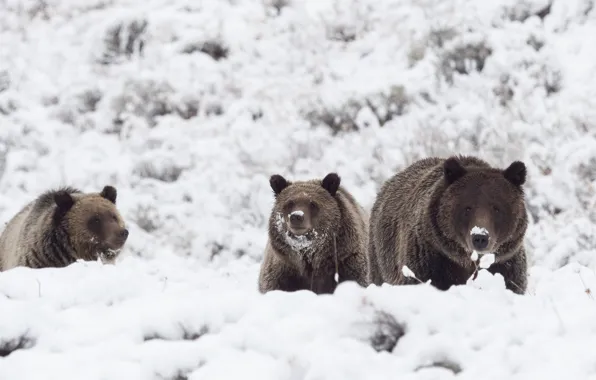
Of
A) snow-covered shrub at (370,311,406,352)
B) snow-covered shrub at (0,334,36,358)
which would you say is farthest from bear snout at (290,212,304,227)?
snow-covered shrub at (0,334,36,358)

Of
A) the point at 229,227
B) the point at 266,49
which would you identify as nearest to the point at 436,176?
the point at 229,227

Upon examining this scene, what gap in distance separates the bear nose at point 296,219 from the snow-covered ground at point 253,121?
3.43 feet

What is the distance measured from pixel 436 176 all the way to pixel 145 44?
9.47 meters

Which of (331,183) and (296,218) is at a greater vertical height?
(331,183)

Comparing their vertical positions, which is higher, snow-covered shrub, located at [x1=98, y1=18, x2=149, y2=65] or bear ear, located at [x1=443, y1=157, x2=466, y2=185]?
snow-covered shrub, located at [x1=98, y1=18, x2=149, y2=65]

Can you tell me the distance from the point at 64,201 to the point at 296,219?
2560 mm

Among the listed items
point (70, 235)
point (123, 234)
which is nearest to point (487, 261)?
point (123, 234)

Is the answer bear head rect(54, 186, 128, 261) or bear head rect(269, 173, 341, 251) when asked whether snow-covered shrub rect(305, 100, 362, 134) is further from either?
bear head rect(269, 173, 341, 251)

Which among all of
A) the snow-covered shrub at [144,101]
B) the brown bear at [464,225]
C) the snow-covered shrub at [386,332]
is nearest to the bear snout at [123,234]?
the brown bear at [464,225]

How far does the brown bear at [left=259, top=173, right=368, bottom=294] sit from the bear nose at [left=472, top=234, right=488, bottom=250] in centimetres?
156

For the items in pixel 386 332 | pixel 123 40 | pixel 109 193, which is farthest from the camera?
pixel 123 40

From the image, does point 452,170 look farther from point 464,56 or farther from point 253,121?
point 464,56

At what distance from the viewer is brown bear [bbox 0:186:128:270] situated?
7.39 meters

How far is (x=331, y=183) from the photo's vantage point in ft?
22.1
